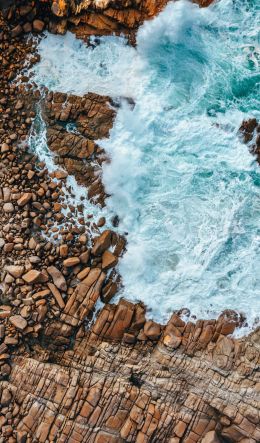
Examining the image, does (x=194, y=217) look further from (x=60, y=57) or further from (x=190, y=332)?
(x=60, y=57)

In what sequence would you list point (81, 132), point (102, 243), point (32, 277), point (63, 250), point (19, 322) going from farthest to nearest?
1. point (81, 132)
2. point (102, 243)
3. point (63, 250)
4. point (32, 277)
5. point (19, 322)

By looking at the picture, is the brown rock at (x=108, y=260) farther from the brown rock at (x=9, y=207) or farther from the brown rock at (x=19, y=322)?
the brown rock at (x=9, y=207)

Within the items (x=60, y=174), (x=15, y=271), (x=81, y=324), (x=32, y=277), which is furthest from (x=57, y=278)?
(x=60, y=174)

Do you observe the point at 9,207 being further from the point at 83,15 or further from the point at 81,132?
the point at 83,15

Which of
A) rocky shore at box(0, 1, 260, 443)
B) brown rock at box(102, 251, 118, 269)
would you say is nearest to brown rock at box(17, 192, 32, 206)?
rocky shore at box(0, 1, 260, 443)

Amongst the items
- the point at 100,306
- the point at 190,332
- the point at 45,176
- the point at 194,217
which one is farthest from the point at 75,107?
the point at 190,332
